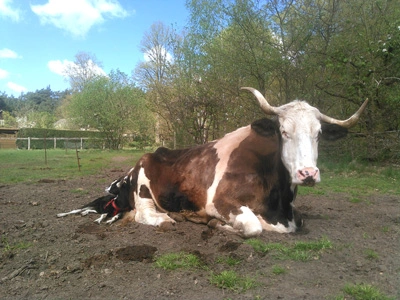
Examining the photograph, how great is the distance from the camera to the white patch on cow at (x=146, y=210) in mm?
5867

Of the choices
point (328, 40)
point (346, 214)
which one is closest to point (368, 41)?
point (328, 40)

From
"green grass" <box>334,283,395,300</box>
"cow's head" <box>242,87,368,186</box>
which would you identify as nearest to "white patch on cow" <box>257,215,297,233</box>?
"cow's head" <box>242,87,368,186</box>

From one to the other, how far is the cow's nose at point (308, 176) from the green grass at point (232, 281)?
163 centimetres

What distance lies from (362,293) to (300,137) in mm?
2402

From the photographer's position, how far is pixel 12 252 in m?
4.32

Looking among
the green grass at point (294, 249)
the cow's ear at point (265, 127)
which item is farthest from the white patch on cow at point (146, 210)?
the cow's ear at point (265, 127)

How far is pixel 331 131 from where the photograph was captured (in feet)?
18.8

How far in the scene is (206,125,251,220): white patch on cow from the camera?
18.6 feet

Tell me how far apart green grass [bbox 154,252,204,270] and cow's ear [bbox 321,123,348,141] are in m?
3.12

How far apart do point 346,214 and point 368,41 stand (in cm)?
932

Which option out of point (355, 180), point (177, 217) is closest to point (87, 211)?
point (177, 217)

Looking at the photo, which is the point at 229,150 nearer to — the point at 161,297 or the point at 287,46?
the point at 161,297

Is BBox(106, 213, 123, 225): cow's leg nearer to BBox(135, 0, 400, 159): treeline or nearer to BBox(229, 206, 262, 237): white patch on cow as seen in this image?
BBox(229, 206, 262, 237): white patch on cow

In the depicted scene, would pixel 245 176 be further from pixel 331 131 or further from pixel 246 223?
pixel 331 131
